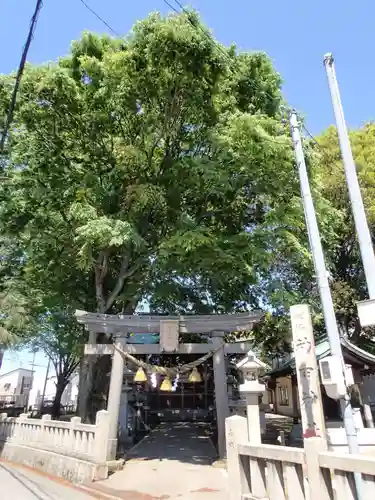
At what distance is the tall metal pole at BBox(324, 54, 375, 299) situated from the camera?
588 centimetres

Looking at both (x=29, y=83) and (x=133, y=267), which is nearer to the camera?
(x=29, y=83)

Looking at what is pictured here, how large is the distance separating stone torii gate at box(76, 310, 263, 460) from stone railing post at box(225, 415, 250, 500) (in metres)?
6.19

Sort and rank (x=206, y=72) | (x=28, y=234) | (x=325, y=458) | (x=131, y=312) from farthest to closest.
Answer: (x=131, y=312) < (x=28, y=234) < (x=206, y=72) < (x=325, y=458)

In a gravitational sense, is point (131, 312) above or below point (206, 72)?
below

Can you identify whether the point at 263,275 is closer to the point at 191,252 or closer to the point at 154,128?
the point at 191,252

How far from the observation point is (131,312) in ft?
53.3

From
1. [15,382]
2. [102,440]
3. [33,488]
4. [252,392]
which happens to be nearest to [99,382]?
[102,440]

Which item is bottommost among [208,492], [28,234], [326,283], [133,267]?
[208,492]

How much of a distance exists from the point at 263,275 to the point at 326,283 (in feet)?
28.1

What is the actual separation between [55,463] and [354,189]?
11.8 metres

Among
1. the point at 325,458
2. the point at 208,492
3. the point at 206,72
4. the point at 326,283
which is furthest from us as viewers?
the point at 206,72

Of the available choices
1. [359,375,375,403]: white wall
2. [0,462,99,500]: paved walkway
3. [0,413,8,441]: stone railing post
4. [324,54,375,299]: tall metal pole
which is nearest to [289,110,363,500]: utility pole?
[324,54,375,299]: tall metal pole

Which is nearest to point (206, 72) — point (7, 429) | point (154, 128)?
point (154, 128)

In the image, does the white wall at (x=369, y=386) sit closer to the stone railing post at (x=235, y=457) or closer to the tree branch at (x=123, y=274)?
the tree branch at (x=123, y=274)
